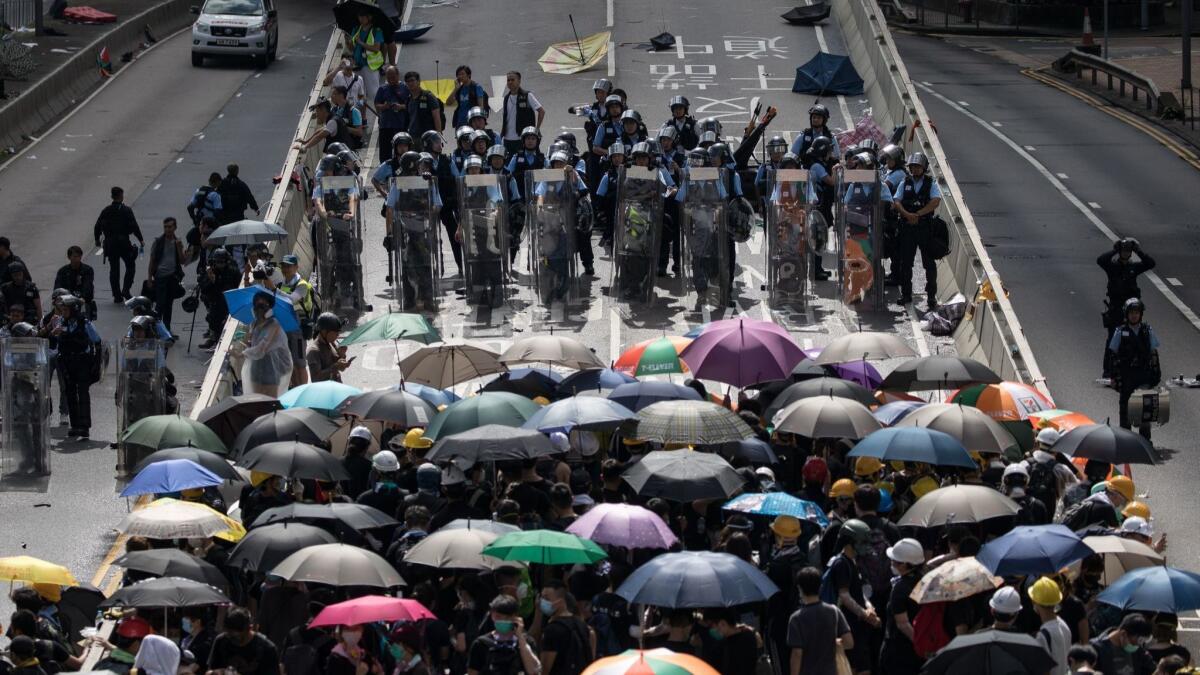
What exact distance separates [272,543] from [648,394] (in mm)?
5146

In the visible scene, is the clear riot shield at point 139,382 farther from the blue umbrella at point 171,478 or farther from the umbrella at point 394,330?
the blue umbrella at point 171,478

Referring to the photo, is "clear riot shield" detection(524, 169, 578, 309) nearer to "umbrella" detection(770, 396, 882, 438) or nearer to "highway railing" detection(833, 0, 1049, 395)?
"highway railing" detection(833, 0, 1049, 395)

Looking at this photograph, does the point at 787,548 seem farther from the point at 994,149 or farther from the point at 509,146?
the point at 994,149

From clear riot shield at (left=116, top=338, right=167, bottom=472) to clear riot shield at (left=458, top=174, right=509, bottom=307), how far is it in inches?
178

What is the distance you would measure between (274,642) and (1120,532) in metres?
5.74

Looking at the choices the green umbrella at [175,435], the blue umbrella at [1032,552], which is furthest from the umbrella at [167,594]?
the blue umbrella at [1032,552]

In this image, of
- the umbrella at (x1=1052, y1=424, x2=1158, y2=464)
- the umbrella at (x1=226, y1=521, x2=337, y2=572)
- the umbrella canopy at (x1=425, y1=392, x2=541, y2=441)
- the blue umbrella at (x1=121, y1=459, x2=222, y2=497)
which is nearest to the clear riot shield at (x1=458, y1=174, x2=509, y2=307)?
the umbrella canopy at (x1=425, y1=392, x2=541, y2=441)

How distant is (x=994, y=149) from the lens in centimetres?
4766

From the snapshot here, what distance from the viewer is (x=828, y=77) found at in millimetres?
36469

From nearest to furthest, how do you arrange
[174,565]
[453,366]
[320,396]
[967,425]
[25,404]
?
1. [174,565]
2. [967,425]
3. [320,396]
4. [453,366]
5. [25,404]

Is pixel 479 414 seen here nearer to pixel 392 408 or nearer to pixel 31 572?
pixel 392 408

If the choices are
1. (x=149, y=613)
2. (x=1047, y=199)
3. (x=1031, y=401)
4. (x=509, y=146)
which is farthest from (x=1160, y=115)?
(x=149, y=613)

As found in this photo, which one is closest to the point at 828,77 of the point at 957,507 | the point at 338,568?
the point at 957,507

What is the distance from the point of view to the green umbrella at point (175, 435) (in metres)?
18.7
